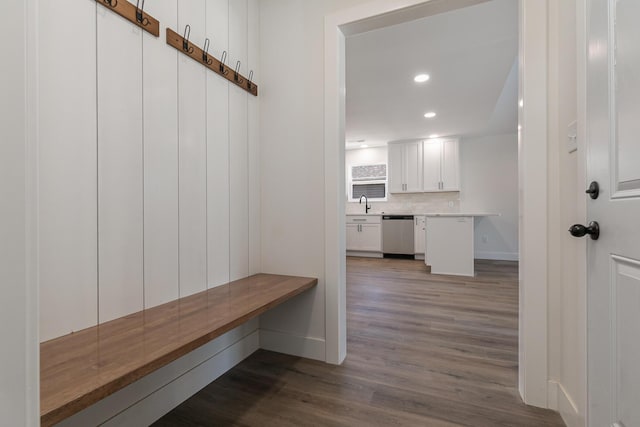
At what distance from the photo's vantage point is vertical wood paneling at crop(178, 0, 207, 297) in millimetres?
1509

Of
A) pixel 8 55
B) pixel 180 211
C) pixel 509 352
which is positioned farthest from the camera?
pixel 509 352

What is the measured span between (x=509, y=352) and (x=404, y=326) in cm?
75

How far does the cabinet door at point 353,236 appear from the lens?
6.39 metres

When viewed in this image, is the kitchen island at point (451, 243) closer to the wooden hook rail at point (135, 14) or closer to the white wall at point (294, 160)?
the white wall at point (294, 160)

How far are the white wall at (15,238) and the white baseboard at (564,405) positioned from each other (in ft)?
5.63

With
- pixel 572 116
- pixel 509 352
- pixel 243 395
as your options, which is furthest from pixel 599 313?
pixel 243 395

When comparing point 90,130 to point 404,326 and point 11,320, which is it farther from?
point 404,326

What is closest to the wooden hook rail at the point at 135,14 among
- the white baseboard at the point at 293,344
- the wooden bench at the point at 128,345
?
the wooden bench at the point at 128,345

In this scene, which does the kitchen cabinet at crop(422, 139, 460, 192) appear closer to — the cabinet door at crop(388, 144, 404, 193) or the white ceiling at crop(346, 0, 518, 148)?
the cabinet door at crop(388, 144, 404, 193)

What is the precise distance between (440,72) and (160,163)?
3022mm

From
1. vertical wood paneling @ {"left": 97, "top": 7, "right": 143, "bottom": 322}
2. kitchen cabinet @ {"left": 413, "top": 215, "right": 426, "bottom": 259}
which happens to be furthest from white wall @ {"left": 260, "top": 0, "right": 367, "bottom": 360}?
kitchen cabinet @ {"left": 413, "top": 215, "right": 426, "bottom": 259}

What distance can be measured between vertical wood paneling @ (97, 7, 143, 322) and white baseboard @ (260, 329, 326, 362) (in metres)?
0.98

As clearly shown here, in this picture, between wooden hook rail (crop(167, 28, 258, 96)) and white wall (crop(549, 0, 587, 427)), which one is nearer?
white wall (crop(549, 0, 587, 427))

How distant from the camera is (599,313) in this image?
959 mm
